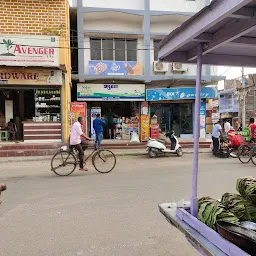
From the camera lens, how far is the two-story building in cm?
1636

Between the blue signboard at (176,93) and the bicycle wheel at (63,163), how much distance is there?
9.71 m

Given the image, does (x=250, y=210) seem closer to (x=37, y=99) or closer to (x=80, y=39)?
(x=37, y=99)

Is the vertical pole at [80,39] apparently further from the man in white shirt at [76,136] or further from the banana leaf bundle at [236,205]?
the banana leaf bundle at [236,205]

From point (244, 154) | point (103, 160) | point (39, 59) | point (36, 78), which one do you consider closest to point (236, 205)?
point (103, 160)

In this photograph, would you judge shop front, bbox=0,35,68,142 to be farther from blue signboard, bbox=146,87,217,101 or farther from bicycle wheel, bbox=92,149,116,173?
bicycle wheel, bbox=92,149,116,173

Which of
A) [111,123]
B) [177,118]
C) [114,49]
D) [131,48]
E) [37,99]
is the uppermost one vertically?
[131,48]

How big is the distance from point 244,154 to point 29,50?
9.76 metres

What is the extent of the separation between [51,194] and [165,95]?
12.3 metres

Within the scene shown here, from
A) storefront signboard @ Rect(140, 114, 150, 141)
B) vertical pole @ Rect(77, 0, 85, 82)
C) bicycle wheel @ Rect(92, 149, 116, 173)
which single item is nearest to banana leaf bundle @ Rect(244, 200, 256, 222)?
bicycle wheel @ Rect(92, 149, 116, 173)

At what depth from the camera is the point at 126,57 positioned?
17203mm

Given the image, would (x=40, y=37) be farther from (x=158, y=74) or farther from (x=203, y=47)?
(x=203, y=47)

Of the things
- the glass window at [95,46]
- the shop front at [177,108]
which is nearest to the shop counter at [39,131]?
the glass window at [95,46]

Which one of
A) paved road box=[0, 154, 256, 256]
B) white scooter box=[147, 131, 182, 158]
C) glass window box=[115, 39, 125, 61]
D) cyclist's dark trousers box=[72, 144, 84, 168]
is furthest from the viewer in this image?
glass window box=[115, 39, 125, 61]

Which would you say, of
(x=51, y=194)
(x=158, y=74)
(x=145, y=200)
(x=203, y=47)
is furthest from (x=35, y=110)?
(x=203, y=47)
